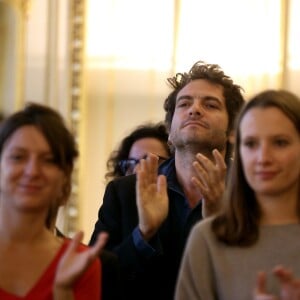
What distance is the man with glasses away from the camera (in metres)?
1.94

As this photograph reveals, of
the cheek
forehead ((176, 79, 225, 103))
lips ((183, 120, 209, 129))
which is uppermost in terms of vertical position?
forehead ((176, 79, 225, 103))

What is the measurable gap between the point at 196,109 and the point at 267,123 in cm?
64

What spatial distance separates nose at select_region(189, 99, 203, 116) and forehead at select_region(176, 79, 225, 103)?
4cm

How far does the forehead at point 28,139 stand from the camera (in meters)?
1.49

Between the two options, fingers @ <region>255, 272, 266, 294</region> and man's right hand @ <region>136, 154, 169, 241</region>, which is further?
man's right hand @ <region>136, 154, 169, 241</region>

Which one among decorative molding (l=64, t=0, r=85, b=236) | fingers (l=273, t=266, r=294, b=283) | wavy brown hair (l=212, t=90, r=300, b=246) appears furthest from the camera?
decorative molding (l=64, t=0, r=85, b=236)

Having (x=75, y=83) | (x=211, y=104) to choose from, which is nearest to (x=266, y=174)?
(x=211, y=104)

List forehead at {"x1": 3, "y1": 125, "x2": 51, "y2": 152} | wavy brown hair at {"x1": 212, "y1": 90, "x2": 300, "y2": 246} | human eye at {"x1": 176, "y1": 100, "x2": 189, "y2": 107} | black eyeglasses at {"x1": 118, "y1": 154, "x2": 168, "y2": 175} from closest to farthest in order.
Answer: forehead at {"x1": 3, "y1": 125, "x2": 51, "y2": 152} → wavy brown hair at {"x1": 212, "y1": 90, "x2": 300, "y2": 246} → human eye at {"x1": 176, "y1": 100, "x2": 189, "y2": 107} → black eyeglasses at {"x1": 118, "y1": 154, "x2": 168, "y2": 175}

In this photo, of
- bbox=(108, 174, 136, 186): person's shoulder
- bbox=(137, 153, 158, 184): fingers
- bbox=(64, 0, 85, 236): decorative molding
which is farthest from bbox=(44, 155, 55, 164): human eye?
bbox=(64, 0, 85, 236): decorative molding

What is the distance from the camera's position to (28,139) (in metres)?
1.49

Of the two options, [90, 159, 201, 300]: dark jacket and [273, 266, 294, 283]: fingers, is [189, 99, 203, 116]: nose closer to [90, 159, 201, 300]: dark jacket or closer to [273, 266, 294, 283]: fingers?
[90, 159, 201, 300]: dark jacket

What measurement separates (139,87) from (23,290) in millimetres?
2565

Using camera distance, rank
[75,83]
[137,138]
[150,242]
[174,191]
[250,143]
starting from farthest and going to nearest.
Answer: [75,83] < [137,138] < [174,191] < [150,242] < [250,143]

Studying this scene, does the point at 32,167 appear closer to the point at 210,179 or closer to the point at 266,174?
the point at 266,174
